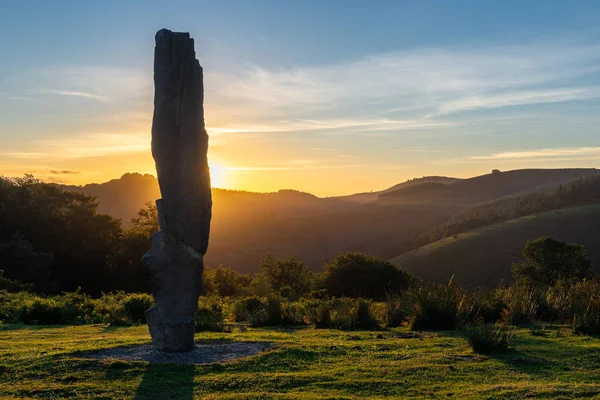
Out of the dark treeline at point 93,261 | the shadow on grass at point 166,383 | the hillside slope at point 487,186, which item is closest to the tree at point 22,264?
the dark treeline at point 93,261

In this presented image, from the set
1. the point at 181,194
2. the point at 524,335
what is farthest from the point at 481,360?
the point at 181,194

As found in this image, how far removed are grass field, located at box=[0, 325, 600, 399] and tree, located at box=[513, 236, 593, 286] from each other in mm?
27525

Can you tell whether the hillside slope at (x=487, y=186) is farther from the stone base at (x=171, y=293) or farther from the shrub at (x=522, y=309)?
the stone base at (x=171, y=293)

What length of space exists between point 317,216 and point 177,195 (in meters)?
118

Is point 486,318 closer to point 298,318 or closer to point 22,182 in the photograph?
point 298,318

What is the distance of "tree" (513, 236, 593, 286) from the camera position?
124 ft

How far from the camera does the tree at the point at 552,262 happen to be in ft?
124

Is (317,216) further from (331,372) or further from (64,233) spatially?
(331,372)

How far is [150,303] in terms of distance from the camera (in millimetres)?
19328

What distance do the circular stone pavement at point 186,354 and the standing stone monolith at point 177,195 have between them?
259 millimetres

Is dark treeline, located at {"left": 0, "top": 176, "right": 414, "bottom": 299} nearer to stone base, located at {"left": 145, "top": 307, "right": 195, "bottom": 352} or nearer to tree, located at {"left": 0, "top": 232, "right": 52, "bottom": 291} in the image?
tree, located at {"left": 0, "top": 232, "right": 52, "bottom": 291}

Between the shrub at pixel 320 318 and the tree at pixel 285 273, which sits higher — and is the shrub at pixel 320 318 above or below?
above

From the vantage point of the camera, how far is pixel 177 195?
11562 millimetres

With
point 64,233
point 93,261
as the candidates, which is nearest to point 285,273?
point 93,261
